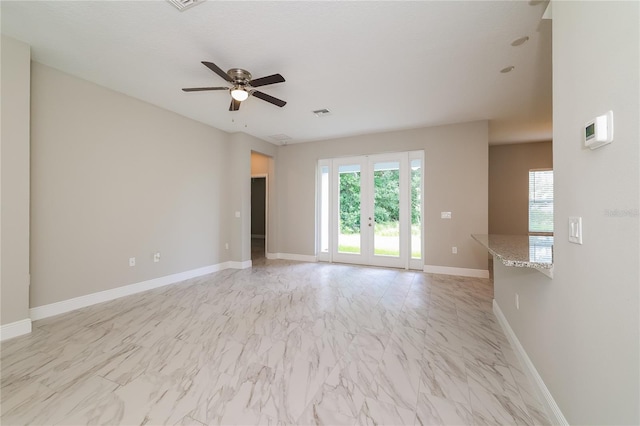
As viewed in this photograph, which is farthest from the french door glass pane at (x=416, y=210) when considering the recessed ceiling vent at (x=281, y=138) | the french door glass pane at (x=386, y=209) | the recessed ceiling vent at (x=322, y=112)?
the recessed ceiling vent at (x=281, y=138)

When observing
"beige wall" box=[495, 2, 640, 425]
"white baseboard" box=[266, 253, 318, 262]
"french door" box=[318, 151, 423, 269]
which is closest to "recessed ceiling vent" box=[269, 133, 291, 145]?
"french door" box=[318, 151, 423, 269]

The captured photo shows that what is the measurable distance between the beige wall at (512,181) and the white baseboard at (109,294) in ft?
22.5

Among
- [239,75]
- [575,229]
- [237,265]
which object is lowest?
[237,265]

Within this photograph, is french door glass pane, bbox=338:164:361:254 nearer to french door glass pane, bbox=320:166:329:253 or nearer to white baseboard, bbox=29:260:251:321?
french door glass pane, bbox=320:166:329:253

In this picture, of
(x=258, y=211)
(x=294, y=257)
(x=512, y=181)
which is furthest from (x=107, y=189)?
(x=512, y=181)

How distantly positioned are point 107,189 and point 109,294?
4.64 feet

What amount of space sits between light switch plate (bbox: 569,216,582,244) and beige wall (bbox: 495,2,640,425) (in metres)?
0.03

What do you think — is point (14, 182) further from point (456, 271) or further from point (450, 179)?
point (456, 271)

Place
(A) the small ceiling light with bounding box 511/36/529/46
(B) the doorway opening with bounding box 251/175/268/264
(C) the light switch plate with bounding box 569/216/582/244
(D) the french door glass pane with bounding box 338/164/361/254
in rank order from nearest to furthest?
1. (C) the light switch plate with bounding box 569/216/582/244
2. (A) the small ceiling light with bounding box 511/36/529/46
3. (D) the french door glass pane with bounding box 338/164/361/254
4. (B) the doorway opening with bounding box 251/175/268/264

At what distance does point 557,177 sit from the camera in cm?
147

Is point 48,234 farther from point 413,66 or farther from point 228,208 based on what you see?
point 413,66

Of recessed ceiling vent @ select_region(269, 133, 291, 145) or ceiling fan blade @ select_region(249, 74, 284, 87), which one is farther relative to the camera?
recessed ceiling vent @ select_region(269, 133, 291, 145)

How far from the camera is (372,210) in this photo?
217 inches

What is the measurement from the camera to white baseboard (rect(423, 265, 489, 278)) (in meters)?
4.62
